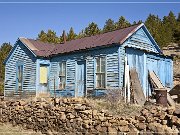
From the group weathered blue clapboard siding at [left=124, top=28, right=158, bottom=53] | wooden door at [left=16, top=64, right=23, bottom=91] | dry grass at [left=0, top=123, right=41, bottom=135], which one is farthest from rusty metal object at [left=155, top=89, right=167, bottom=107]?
wooden door at [left=16, top=64, right=23, bottom=91]

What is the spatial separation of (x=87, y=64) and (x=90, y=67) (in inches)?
12.0

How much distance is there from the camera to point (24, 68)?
2045 centimetres

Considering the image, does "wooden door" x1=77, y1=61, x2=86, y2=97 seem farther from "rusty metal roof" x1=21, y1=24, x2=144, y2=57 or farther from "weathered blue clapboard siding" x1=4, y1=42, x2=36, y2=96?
"weathered blue clapboard siding" x1=4, y1=42, x2=36, y2=96

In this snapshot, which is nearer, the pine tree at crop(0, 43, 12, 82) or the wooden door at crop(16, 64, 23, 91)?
the wooden door at crop(16, 64, 23, 91)

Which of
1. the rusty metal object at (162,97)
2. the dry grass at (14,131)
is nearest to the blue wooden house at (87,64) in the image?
the dry grass at (14,131)

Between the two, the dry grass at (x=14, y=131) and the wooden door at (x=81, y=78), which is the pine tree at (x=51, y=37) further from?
the dry grass at (x=14, y=131)

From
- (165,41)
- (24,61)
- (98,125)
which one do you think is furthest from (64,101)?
(165,41)

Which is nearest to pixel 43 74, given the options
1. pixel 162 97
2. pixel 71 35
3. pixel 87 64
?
pixel 87 64

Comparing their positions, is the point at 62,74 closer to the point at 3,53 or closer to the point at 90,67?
the point at 90,67

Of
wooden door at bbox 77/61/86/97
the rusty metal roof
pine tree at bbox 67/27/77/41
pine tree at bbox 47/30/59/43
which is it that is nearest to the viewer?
the rusty metal roof

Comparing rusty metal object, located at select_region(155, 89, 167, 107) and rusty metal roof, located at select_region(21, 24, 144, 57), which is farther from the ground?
rusty metal roof, located at select_region(21, 24, 144, 57)

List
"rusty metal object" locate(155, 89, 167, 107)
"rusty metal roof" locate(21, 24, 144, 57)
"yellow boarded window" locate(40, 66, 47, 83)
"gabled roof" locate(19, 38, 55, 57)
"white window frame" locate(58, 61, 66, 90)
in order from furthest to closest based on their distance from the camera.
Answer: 1. "gabled roof" locate(19, 38, 55, 57)
2. "yellow boarded window" locate(40, 66, 47, 83)
3. "white window frame" locate(58, 61, 66, 90)
4. "rusty metal roof" locate(21, 24, 144, 57)
5. "rusty metal object" locate(155, 89, 167, 107)

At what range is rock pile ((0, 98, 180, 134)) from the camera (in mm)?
9405

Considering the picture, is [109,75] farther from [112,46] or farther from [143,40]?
[143,40]
